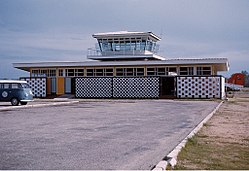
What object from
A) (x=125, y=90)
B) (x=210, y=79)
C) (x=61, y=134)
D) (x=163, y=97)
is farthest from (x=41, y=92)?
(x=61, y=134)

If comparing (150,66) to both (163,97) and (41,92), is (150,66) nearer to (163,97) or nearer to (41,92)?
(163,97)

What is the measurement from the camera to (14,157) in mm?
6902

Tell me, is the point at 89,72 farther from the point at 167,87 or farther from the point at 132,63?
the point at 167,87

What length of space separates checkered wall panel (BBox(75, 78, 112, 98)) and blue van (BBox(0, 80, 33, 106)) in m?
15.4

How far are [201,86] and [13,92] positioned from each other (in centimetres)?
1905

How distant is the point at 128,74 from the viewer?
41.9 metres

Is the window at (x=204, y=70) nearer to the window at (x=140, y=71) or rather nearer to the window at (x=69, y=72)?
the window at (x=140, y=71)

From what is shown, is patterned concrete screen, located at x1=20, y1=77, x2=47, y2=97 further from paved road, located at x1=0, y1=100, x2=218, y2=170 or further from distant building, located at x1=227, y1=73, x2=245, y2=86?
distant building, located at x1=227, y1=73, x2=245, y2=86

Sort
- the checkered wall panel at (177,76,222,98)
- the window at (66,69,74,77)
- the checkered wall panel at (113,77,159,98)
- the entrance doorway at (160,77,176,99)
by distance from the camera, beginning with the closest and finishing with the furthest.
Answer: the checkered wall panel at (177,76,222,98), the checkered wall panel at (113,77,159,98), the entrance doorway at (160,77,176,99), the window at (66,69,74,77)

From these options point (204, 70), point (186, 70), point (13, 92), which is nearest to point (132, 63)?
point (186, 70)

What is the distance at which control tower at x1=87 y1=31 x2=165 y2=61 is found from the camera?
145ft

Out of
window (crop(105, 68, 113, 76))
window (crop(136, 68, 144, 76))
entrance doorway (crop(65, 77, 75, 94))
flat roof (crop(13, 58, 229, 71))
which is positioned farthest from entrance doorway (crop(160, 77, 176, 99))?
entrance doorway (crop(65, 77, 75, 94))

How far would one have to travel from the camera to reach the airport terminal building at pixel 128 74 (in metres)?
37.5

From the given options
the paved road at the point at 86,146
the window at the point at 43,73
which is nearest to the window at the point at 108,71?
the window at the point at 43,73
